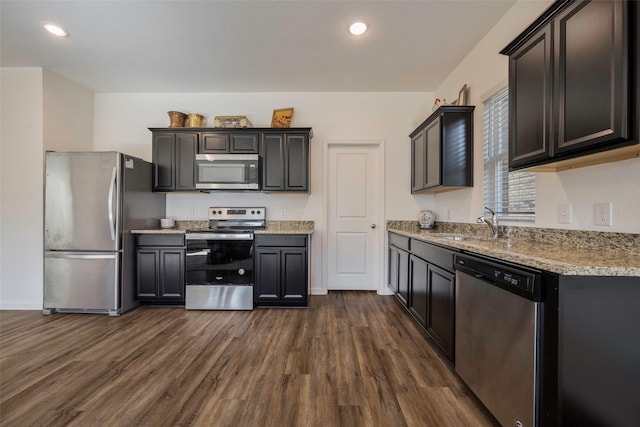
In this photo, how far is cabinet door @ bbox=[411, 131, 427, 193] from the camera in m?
3.19

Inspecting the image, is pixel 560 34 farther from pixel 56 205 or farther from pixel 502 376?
pixel 56 205

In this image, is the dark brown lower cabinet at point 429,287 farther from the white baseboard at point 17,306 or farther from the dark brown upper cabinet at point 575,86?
the white baseboard at point 17,306

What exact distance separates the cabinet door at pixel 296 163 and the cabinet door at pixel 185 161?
48.7 inches

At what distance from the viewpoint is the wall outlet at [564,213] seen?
1.65 metres

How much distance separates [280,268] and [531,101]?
8.94 ft

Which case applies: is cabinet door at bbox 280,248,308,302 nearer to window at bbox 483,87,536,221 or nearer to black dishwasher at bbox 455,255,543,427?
black dishwasher at bbox 455,255,543,427

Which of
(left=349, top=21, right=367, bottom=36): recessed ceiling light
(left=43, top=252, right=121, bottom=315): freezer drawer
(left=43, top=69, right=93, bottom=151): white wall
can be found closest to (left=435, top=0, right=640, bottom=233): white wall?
(left=349, top=21, right=367, bottom=36): recessed ceiling light

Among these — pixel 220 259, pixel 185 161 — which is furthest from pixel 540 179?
pixel 185 161

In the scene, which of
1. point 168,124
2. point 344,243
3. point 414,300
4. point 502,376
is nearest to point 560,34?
point 502,376

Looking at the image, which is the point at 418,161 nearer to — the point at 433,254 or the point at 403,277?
the point at 403,277

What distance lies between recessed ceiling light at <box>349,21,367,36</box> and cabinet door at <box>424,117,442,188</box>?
116cm

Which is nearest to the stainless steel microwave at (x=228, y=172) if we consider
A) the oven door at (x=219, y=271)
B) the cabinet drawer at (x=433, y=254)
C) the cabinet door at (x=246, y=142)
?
the cabinet door at (x=246, y=142)

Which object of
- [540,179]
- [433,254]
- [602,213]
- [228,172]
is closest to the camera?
[602,213]

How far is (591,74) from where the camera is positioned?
1.20 metres
